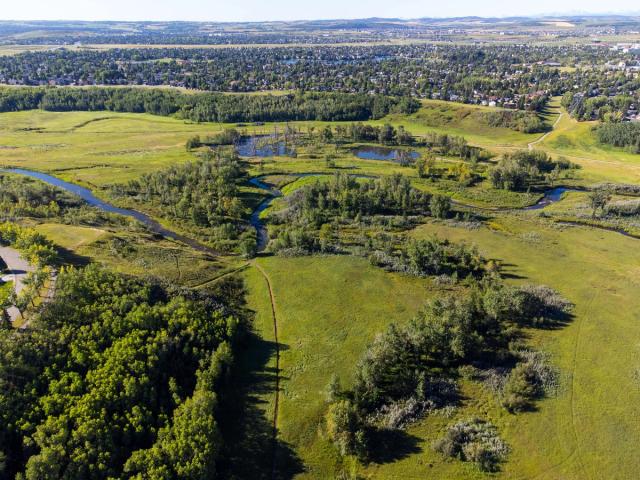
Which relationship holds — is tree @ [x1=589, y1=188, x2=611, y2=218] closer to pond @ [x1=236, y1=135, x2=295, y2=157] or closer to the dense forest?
the dense forest

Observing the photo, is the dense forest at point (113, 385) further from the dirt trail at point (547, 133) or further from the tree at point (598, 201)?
the dirt trail at point (547, 133)

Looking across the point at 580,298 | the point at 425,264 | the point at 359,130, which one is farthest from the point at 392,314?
the point at 359,130

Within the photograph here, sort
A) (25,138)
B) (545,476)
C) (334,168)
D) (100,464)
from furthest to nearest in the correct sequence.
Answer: (25,138) → (334,168) → (545,476) → (100,464)

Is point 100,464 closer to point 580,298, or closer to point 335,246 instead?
point 335,246

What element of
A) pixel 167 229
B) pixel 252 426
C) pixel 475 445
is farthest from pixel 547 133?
pixel 252 426

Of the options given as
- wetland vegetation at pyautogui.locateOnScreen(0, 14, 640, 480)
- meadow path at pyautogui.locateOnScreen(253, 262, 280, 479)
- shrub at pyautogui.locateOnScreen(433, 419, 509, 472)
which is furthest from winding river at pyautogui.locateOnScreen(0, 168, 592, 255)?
shrub at pyautogui.locateOnScreen(433, 419, 509, 472)

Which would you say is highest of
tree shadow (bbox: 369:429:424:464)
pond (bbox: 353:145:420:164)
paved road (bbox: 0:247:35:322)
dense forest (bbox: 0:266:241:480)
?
pond (bbox: 353:145:420:164)
